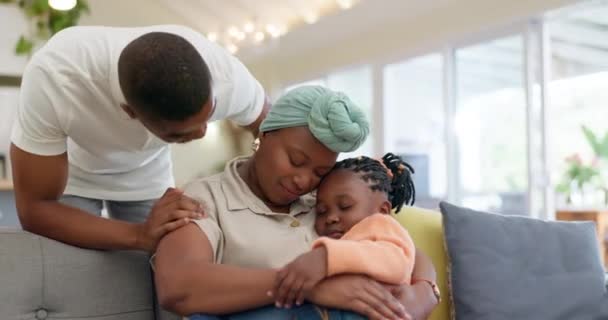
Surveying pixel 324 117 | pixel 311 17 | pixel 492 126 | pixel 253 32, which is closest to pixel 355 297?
pixel 324 117

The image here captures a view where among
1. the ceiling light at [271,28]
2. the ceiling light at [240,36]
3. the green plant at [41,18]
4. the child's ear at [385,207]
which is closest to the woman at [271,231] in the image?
the child's ear at [385,207]

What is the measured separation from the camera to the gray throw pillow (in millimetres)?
1849

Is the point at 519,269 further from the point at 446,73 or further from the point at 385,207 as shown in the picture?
the point at 446,73

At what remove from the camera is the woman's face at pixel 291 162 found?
4.47ft

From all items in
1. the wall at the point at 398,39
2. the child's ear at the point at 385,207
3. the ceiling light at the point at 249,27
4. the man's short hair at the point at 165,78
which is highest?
the ceiling light at the point at 249,27

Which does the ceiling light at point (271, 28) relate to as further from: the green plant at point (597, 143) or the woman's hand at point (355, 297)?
the woman's hand at point (355, 297)

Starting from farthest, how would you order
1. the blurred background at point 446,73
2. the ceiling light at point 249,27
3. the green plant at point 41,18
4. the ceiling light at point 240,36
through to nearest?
the ceiling light at point 240,36 < the ceiling light at point 249,27 < the green plant at point 41,18 < the blurred background at point 446,73

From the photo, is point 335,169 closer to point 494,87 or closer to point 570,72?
point 570,72

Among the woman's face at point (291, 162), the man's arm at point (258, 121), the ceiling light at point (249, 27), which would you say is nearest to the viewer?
the woman's face at point (291, 162)

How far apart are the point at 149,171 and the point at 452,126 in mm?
4025

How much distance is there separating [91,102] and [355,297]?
0.72 meters

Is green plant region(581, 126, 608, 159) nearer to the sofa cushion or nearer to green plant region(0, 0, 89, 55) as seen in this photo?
the sofa cushion

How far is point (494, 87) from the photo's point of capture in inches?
203

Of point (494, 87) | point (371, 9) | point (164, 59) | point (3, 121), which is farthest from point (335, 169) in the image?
point (3, 121)
